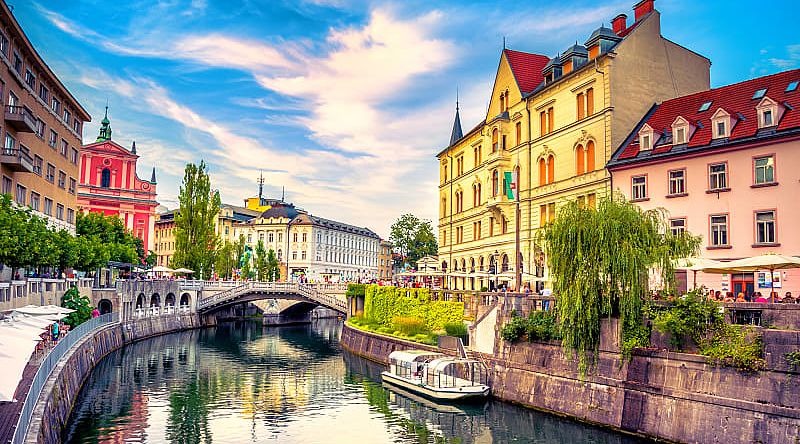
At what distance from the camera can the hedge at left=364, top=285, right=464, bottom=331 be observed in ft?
165

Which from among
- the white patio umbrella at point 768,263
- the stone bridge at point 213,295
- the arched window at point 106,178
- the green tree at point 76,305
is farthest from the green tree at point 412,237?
the white patio umbrella at point 768,263

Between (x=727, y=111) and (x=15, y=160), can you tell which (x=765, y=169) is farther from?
(x=15, y=160)

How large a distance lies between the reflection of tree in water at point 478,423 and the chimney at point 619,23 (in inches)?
1305

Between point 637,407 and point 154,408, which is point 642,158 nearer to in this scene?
point 637,407

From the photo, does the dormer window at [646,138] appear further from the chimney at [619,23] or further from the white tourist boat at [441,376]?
the white tourist boat at [441,376]

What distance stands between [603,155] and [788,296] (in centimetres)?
1913

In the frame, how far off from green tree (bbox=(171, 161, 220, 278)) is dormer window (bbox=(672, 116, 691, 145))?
212 feet

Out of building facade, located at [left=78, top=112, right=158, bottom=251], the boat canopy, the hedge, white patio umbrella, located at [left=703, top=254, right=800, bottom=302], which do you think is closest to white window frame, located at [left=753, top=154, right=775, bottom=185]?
white patio umbrella, located at [left=703, top=254, right=800, bottom=302]

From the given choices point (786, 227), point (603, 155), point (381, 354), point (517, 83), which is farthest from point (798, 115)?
point (381, 354)

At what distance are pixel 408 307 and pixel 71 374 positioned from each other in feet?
92.9

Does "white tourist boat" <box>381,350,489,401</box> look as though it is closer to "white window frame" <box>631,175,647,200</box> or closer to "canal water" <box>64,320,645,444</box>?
"canal water" <box>64,320,645,444</box>

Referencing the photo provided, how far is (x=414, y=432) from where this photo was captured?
33.0 meters

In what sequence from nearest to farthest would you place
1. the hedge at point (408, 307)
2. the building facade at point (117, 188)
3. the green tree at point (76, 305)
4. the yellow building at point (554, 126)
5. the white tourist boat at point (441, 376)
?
1. the white tourist boat at point (441, 376)
2. the yellow building at point (554, 126)
3. the hedge at point (408, 307)
4. the green tree at point (76, 305)
5. the building facade at point (117, 188)

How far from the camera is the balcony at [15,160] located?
165 ft
